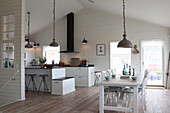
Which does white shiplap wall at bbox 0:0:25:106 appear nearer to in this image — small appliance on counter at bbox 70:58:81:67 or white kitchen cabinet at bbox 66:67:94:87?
white kitchen cabinet at bbox 66:67:94:87

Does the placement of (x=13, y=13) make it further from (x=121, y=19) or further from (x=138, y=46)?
(x=138, y=46)

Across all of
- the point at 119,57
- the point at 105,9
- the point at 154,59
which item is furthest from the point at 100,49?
the point at 154,59

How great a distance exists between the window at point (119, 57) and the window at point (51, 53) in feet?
10.4

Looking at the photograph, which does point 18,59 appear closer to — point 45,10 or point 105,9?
point 45,10

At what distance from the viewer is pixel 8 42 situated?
212 inches

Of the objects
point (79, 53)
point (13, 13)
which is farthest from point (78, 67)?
point (13, 13)

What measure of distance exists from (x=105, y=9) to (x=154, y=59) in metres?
3.21

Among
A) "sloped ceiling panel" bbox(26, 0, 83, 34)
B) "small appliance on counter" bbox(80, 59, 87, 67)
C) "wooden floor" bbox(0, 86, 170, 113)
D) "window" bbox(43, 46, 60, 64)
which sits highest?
"sloped ceiling panel" bbox(26, 0, 83, 34)

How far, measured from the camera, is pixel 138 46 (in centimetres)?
725

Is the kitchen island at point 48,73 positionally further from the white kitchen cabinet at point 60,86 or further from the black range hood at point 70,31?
the black range hood at point 70,31

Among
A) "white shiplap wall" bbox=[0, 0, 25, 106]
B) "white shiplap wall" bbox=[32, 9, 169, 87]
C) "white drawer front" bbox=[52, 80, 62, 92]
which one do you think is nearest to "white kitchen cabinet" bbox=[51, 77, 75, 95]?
"white drawer front" bbox=[52, 80, 62, 92]

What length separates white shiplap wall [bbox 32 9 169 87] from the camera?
707cm

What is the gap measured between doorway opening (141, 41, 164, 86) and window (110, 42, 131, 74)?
0.75 metres

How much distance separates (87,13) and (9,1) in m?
4.07
